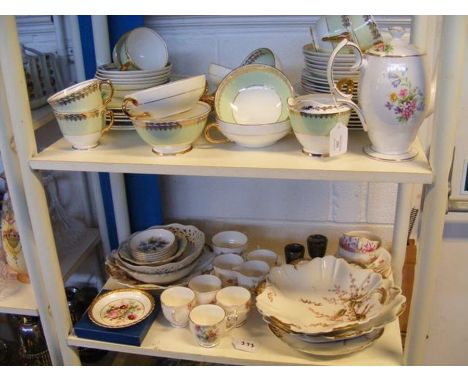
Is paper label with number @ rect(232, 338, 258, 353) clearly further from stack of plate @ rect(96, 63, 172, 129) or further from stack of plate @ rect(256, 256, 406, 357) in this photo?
stack of plate @ rect(96, 63, 172, 129)

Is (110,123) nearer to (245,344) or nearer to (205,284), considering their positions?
(205,284)

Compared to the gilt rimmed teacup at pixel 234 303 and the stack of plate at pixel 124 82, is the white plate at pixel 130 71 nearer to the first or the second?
the stack of plate at pixel 124 82

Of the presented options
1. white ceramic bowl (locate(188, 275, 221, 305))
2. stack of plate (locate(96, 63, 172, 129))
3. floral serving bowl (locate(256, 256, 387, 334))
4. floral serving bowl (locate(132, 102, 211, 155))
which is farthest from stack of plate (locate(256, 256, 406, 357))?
stack of plate (locate(96, 63, 172, 129))

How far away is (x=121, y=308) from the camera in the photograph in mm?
1222

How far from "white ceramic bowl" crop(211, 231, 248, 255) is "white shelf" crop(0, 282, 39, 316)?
1.45ft

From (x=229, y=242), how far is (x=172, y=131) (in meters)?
0.46

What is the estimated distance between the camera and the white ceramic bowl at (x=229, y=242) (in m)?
1.32

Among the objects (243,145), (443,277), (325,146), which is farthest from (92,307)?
(443,277)

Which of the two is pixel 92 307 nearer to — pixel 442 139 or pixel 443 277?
pixel 442 139

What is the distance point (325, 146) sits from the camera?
37.0 inches

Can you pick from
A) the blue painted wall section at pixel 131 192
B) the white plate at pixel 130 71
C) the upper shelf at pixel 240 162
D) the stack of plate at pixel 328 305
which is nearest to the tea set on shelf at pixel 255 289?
the stack of plate at pixel 328 305

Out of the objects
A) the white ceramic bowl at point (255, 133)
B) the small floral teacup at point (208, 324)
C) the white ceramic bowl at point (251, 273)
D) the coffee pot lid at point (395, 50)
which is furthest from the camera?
the white ceramic bowl at point (251, 273)

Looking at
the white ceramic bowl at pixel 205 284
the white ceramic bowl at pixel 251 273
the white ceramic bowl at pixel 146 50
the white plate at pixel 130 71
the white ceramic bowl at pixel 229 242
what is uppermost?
the white ceramic bowl at pixel 146 50

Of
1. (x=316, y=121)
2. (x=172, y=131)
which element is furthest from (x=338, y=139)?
(x=172, y=131)
